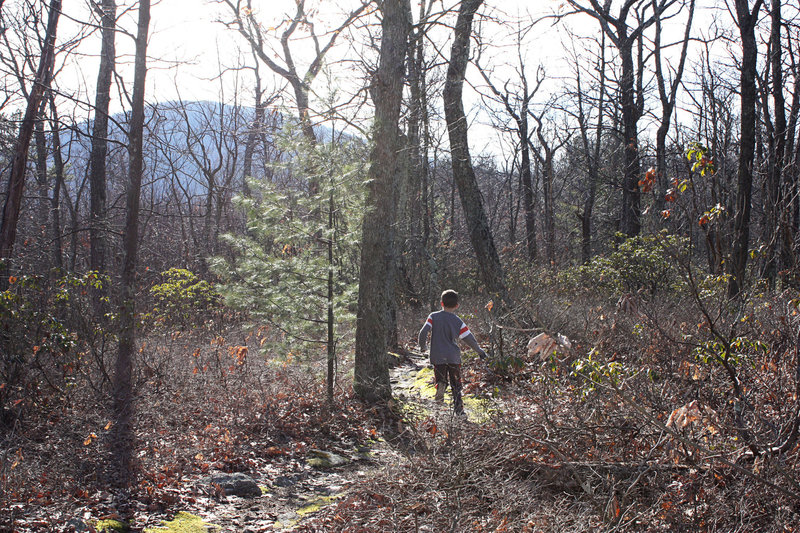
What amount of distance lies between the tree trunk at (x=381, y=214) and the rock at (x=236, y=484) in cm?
283

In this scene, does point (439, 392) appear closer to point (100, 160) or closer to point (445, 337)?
point (445, 337)

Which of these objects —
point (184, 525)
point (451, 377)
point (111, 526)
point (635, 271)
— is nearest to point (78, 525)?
point (111, 526)

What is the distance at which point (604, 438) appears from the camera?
15.7ft

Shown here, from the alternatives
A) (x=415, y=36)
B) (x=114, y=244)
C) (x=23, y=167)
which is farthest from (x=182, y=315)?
(x=415, y=36)

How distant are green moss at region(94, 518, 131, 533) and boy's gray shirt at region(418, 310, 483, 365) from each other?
3948 millimetres

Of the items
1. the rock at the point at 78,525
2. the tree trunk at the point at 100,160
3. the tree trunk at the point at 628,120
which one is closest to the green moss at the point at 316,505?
the rock at the point at 78,525

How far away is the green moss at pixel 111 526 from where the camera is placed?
165 inches

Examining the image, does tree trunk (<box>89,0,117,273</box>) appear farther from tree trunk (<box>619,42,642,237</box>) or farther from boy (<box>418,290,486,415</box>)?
tree trunk (<box>619,42,642,237</box>)

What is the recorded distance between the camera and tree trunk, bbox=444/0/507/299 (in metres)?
11.0

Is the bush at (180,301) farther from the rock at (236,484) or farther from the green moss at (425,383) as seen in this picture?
the rock at (236,484)

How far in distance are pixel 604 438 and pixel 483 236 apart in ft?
22.1

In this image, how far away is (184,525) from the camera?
455 cm

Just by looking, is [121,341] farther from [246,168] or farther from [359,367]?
[246,168]

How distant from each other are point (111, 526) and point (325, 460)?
2496mm
